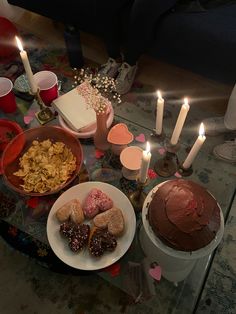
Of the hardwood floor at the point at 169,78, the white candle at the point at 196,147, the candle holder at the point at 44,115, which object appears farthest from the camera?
the hardwood floor at the point at 169,78

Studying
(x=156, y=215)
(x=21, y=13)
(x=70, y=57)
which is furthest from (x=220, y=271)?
(x=21, y=13)

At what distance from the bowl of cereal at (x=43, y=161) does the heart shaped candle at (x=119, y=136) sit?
0.44 ft

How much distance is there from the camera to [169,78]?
7.23 ft

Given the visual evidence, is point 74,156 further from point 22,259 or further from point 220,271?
point 220,271

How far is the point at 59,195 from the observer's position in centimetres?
127

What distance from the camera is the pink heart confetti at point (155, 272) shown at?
1.14m

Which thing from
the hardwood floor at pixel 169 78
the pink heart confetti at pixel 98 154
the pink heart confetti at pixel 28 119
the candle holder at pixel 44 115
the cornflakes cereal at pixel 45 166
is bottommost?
the hardwood floor at pixel 169 78

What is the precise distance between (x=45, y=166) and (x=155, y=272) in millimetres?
579

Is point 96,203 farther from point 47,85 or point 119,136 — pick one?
point 47,85

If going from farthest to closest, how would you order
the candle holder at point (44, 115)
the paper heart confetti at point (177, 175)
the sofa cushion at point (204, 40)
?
the sofa cushion at point (204, 40) < the candle holder at point (44, 115) < the paper heart confetti at point (177, 175)

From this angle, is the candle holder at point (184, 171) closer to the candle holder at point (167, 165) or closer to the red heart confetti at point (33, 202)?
the candle holder at point (167, 165)

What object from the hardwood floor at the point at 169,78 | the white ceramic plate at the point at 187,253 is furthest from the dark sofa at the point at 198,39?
the white ceramic plate at the point at 187,253

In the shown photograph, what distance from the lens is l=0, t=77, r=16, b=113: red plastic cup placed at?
4.80 feet

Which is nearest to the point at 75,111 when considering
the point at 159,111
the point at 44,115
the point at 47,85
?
the point at 44,115
